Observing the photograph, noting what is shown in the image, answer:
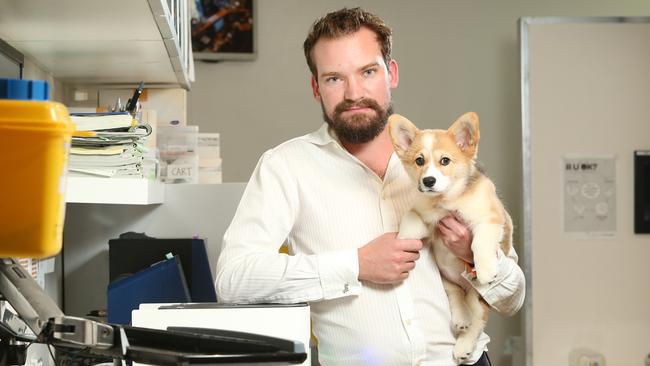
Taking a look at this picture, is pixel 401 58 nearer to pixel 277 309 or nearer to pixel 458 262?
pixel 458 262

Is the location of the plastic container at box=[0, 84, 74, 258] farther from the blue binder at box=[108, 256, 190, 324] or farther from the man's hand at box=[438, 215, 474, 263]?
the blue binder at box=[108, 256, 190, 324]

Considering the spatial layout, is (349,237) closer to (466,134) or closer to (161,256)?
(466,134)

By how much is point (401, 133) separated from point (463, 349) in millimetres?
551

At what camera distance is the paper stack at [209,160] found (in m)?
3.18

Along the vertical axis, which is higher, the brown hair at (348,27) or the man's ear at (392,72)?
the brown hair at (348,27)

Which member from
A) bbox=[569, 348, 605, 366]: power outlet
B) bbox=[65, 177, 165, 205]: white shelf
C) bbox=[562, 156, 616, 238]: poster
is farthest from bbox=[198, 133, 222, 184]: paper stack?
bbox=[569, 348, 605, 366]: power outlet

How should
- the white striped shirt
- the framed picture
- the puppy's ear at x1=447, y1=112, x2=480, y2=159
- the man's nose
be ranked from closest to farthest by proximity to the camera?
the puppy's ear at x1=447, y1=112, x2=480, y2=159 → the white striped shirt → the man's nose → the framed picture

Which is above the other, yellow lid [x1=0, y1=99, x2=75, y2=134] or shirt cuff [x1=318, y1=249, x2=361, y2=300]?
yellow lid [x1=0, y1=99, x2=75, y2=134]

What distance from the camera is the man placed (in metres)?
1.72

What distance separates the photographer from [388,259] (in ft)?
5.55

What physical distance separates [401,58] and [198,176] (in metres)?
1.69

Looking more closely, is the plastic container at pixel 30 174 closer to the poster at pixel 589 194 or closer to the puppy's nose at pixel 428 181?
the puppy's nose at pixel 428 181

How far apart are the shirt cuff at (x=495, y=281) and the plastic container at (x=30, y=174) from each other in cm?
120

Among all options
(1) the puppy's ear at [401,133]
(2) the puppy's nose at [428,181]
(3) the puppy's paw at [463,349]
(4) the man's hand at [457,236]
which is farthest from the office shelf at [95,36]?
(3) the puppy's paw at [463,349]
